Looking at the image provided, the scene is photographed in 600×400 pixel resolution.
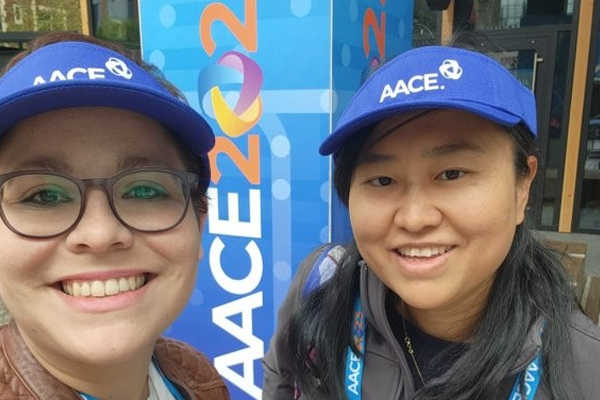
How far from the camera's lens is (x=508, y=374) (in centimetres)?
127

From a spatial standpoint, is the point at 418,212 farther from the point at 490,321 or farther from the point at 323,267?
the point at 323,267

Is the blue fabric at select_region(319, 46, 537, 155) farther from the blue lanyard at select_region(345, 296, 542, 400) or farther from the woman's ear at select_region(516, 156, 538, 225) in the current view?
the blue lanyard at select_region(345, 296, 542, 400)

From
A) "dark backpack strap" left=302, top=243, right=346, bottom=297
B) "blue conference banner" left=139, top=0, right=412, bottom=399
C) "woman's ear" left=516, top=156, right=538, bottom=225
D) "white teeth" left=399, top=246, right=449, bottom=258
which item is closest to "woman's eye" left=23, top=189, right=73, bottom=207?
"white teeth" left=399, top=246, right=449, bottom=258

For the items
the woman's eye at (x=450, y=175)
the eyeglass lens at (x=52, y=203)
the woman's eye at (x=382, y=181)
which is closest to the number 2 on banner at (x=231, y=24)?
the woman's eye at (x=382, y=181)

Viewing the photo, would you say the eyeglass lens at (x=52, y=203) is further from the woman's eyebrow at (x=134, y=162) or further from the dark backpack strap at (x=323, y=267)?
the dark backpack strap at (x=323, y=267)

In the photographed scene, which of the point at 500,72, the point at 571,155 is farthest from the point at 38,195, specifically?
the point at 571,155

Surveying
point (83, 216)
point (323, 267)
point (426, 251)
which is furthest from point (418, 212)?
point (83, 216)

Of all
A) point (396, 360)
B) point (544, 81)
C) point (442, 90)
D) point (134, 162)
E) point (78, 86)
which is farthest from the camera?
point (544, 81)

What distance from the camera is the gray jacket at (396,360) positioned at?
1.21m

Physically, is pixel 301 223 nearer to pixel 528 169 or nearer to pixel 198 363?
pixel 198 363

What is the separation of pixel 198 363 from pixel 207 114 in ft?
4.60

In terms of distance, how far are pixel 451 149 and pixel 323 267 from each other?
2.30 ft

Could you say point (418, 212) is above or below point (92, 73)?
below

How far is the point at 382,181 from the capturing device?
51.2 inches
